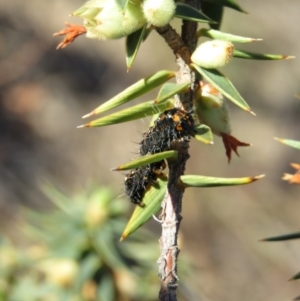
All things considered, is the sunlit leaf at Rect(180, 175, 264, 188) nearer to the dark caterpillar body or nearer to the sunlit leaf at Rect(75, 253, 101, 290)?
the dark caterpillar body

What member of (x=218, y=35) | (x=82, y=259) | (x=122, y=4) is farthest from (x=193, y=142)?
(x=122, y=4)

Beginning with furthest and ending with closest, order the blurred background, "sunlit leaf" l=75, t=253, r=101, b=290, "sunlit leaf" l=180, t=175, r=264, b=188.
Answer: the blurred background, "sunlit leaf" l=75, t=253, r=101, b=290, "sunlit leaf" l=180, t=175, r=264, b=188

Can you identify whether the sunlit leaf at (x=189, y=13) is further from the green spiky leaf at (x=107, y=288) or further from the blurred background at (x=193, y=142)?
the blurred background at (x=193, y=142)

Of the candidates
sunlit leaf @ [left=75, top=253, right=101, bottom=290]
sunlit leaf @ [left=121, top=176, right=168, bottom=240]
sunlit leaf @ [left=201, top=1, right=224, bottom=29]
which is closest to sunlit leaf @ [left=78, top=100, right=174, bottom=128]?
sunlit leaf @ [left=121, top=176, right=168, bottom=240]

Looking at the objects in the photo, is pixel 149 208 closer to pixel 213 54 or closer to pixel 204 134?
pixel 204 134

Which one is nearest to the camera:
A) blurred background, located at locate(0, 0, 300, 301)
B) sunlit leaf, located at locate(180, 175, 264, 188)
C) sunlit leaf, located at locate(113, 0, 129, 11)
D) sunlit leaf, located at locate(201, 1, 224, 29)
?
sunlit leaf, located at locate(113, 0, 129, 11)

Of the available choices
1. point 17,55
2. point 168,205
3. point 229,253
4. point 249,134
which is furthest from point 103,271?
point 17,55

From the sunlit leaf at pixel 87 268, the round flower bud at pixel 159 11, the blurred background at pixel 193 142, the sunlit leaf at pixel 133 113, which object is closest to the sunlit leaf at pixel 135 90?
the sunlit leaf at pixel 133 113

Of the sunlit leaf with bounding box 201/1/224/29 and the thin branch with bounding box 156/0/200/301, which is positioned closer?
the thin branch with bounding box 156/0/200/301
